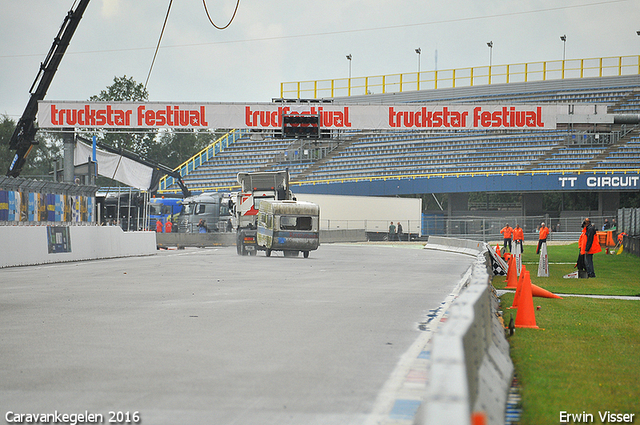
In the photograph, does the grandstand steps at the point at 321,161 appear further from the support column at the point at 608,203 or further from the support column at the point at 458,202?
the support column at the point at 608,203

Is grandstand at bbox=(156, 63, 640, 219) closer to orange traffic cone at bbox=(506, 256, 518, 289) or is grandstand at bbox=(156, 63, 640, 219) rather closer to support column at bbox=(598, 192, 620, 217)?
support column at bbox=(598, 192, 620, 217)

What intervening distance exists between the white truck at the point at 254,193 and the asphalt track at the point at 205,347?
17685 millimetres

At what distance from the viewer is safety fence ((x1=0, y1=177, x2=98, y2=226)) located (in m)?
22.9

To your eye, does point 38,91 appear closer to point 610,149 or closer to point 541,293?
point 541,293

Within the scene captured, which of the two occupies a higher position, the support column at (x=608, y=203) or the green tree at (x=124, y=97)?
the green tree at (x=124, y=97)

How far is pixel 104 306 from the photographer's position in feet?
41.4

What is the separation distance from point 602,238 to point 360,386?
40.8m

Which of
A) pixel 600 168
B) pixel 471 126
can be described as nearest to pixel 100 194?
pixel 471 126

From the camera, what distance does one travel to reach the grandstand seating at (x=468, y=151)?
58.1 metres

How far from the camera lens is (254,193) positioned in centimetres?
3578

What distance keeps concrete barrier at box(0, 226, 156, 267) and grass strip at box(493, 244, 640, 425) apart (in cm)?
1477

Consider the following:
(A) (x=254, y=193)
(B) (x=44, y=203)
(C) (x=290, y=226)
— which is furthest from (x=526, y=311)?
(A) (x=254, y=193)

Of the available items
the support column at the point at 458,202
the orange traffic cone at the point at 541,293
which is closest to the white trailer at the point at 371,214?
the support column at the point at 458,202

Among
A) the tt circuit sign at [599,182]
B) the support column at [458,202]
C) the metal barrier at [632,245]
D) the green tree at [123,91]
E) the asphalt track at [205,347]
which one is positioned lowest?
the metal barrier at [632,245]
